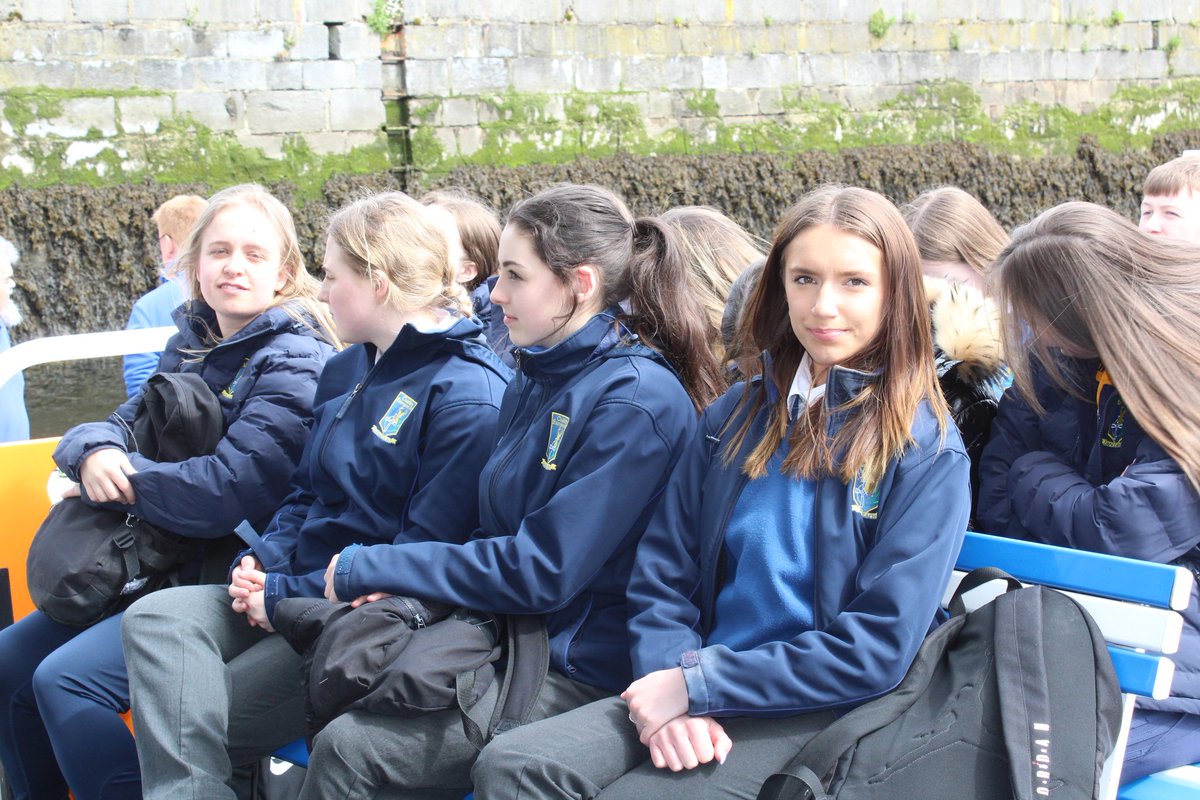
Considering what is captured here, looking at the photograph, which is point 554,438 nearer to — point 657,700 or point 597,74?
point 657,700

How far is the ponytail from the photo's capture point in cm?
264

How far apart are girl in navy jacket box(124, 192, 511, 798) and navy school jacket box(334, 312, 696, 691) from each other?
8.0 inches

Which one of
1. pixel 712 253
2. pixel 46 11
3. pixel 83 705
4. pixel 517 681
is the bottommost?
pixel 83 705

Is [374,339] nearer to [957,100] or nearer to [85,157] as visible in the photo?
[85,157]

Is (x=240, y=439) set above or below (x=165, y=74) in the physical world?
below

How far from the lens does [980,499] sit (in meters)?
2.53

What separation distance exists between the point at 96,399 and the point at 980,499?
6.91 metres

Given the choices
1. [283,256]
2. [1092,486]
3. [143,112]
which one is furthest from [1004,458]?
[143,112]

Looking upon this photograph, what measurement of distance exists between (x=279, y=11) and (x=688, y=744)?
7951mm

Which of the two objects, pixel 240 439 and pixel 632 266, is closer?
pixel 632 266

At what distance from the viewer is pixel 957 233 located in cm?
340

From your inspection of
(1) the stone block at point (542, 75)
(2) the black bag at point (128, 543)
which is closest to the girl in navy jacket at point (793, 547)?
(2) the black bag at point (128, 543)

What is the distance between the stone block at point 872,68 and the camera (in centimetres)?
1187

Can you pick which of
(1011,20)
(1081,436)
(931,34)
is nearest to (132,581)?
(1081,436)
